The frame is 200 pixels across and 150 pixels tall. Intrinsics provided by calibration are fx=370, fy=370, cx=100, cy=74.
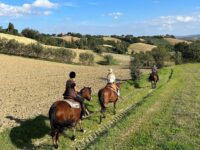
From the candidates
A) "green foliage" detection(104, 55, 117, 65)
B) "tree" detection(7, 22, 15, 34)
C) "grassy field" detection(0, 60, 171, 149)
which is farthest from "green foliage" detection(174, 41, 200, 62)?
"grassy field" detection(0, 60, 171, 149)

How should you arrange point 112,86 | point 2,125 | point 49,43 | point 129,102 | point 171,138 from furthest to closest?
point 49,43 < point 129,102 < point 112,86 < point 2,125 < point 171,138

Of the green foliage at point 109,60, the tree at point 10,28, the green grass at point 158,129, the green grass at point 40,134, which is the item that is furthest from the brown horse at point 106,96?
the tree at point 10,28

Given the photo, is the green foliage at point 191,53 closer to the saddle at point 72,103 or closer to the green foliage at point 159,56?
the green foliage at point 159,56

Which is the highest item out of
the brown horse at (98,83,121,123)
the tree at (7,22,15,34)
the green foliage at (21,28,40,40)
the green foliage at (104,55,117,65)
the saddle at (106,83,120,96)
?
the tree at (7,22,15,34)

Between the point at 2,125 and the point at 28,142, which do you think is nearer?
the point at 28,142

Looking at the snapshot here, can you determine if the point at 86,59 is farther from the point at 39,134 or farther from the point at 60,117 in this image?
the point at 60,117

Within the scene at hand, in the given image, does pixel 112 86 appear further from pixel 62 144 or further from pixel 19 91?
pixel 19 91

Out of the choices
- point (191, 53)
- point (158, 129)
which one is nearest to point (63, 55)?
point (191, 53)

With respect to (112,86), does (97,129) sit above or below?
below

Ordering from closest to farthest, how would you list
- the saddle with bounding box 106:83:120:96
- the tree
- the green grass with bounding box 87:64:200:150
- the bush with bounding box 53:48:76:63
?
the green grass with bounding box 87:64:200:150
the saddle with bounding box 106:83:120:96
the bush with bounding box 53:48:76:63
the tree

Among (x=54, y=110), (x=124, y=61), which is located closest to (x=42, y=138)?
(x=54, y=110)

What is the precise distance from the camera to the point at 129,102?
87.1 feet

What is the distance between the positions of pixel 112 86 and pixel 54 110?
8.07 m

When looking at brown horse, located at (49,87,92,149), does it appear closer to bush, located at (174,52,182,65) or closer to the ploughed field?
the ploughed field
